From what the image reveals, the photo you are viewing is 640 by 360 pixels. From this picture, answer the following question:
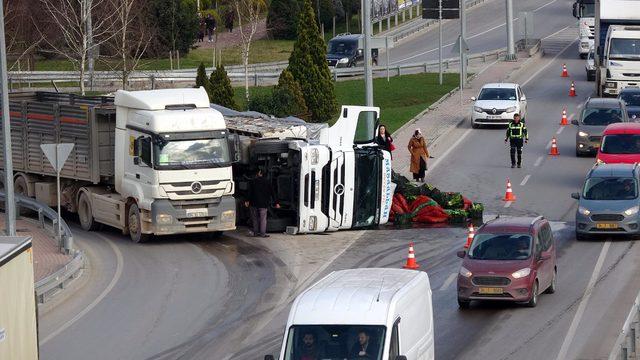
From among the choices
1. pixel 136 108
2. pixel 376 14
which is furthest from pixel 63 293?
pixel 376 14

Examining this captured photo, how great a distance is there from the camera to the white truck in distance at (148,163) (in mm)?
31406

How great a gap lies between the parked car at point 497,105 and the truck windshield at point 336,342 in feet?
103

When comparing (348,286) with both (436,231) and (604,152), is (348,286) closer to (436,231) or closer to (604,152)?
(436,231)

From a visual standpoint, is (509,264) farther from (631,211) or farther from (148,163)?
(148,163)

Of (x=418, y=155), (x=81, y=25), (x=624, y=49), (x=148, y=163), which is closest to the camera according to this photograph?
(x=148, y=163)

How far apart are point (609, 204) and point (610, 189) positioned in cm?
87

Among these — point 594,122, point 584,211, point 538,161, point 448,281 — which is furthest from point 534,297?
point 594,122

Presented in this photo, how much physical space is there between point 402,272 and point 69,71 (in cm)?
4561

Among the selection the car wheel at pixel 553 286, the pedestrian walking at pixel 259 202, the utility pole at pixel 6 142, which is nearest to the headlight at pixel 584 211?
the car wheel at pixel 553 286

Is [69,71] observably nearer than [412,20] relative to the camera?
Yes

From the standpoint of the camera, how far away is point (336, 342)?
17453mm

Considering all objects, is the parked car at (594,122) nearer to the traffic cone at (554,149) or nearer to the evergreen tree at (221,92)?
the traffic cone at (554,149)

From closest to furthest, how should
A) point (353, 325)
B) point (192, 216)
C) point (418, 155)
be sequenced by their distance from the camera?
point (353, 325)
point (192, 216)
point (418, 155)

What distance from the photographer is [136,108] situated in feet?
106
